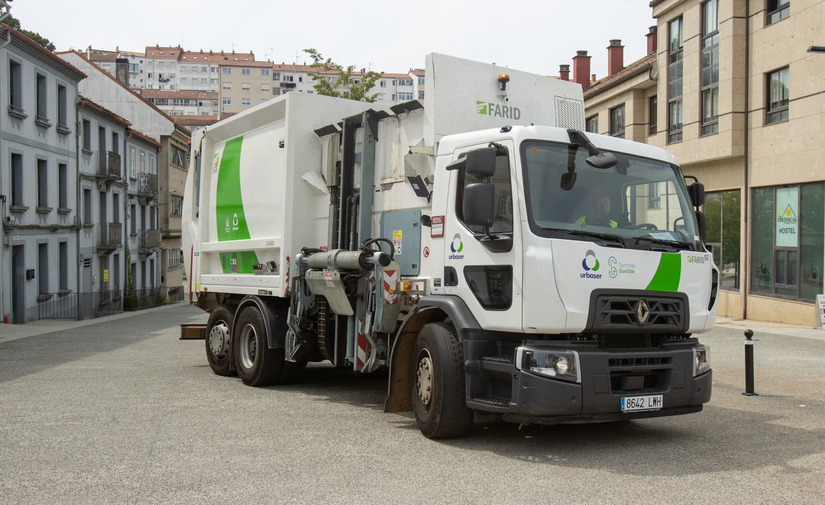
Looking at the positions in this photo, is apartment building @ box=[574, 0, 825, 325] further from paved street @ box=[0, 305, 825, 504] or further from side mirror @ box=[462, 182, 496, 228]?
side mirror @ box=[462, 182, 496, 228]

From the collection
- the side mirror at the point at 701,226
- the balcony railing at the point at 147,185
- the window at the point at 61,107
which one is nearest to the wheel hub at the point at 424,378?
the side mirror at the point at 701,226

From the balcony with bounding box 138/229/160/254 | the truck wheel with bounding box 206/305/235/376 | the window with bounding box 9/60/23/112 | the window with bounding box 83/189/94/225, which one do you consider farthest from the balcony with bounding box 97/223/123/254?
the truck wheel with bounding box 206/305/235/376

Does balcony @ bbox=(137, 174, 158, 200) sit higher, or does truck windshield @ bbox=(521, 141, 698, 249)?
balcony @ bbox=(137, 174, 158, 200)

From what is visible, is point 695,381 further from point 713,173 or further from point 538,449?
point 713,173

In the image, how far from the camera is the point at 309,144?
10078mm

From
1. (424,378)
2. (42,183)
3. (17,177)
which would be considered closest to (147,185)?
(42,183)

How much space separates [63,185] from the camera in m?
33.2

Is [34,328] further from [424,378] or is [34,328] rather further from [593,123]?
[593,123]

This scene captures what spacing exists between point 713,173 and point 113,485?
76.5 feet

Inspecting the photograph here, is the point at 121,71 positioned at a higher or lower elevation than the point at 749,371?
higher

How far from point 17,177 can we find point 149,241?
738 inches

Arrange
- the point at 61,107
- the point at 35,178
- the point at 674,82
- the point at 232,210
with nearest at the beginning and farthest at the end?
the point at 232,210
the point at 674,82
the point at 35,178
the point at 61,107

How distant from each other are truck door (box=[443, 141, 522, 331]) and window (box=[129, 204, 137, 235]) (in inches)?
1585

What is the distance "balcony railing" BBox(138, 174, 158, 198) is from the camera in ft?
150
